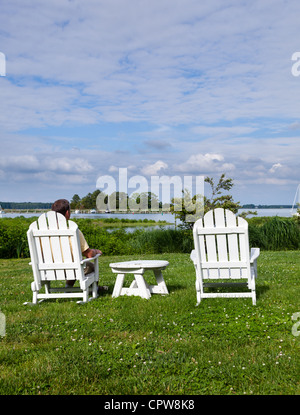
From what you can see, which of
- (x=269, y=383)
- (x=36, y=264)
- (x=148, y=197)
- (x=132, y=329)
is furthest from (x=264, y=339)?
(x=148, y=197)

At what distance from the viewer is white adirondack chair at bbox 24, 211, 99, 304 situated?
20.1 ft

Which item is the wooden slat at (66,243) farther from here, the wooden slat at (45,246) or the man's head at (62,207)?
the man's head at (62,207)

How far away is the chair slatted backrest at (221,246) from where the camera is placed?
19.1 ft

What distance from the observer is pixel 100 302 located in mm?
6211

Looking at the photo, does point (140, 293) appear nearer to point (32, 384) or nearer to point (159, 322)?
point (159, 322)

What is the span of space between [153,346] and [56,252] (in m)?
2.64

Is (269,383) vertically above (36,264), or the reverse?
(36,264)

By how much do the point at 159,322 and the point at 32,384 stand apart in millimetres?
1955

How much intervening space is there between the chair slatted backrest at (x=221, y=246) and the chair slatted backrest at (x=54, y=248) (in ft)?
6.11

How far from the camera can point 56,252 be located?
245 inches

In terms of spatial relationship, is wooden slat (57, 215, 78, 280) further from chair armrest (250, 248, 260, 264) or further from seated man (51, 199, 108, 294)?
chair armrest (250, 248, 260, 264)

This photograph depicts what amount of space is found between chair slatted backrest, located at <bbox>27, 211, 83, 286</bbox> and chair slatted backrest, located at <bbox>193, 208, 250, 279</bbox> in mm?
1862

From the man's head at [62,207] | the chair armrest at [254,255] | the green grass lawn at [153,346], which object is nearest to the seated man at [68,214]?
the man's head at [62,207]

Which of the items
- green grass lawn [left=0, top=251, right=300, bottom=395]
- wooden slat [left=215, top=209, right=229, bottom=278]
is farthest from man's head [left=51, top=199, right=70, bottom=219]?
wooden slat [left=215, top=209, right=229, bottom=278]
